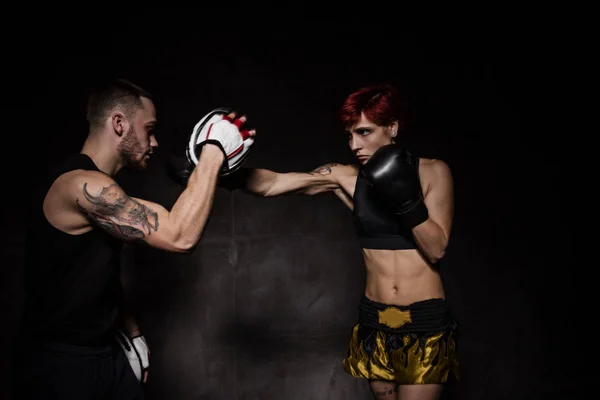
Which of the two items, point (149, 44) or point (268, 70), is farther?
point (268, 70)

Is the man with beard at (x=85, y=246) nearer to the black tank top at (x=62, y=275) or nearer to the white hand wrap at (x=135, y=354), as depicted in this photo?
the black tank top at (x=62, y=275)

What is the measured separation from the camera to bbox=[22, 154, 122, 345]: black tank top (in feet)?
5.95

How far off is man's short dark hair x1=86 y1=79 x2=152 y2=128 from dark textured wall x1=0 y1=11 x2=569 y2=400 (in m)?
1.03

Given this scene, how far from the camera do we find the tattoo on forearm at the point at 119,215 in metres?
1.77

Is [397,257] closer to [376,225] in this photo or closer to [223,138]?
[376,225]

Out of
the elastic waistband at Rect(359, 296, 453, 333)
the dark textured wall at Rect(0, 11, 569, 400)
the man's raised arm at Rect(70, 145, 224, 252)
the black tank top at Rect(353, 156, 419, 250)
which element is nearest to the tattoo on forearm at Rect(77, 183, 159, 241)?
the man's raised arm at Rect(70, 145, 224, 252)

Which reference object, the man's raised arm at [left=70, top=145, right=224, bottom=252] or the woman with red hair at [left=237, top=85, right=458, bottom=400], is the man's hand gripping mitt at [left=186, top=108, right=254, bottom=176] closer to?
the man's raised arm at [left=70, top=145, right=224, bottom=252]

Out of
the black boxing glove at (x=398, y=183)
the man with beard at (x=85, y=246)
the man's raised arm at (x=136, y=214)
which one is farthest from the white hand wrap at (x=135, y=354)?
the black boxing glove at (x=398, y=183)

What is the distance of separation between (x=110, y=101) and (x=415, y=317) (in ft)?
5.13

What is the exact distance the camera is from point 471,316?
3.88m

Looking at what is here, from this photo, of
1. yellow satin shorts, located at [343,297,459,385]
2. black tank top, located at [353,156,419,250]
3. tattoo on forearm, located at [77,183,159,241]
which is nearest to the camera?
tattoo on forearm, located at [77,183,159,241]

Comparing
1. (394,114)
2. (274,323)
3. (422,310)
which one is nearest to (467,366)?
(274,323)

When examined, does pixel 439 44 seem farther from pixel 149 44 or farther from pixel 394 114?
pixel 149 44

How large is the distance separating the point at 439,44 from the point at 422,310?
2.25 meters
